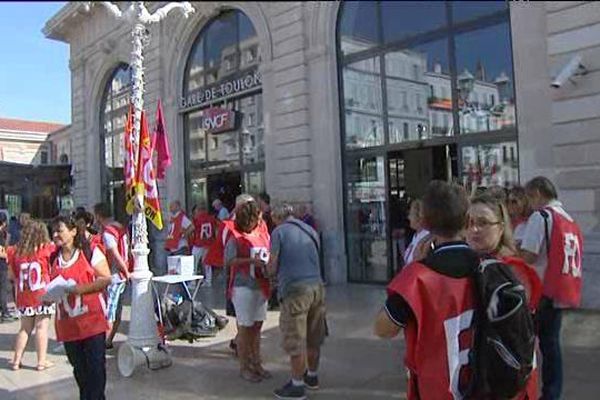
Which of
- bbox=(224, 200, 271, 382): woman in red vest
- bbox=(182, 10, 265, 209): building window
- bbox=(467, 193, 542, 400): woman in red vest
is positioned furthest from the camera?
bbox=(182, 10, 265, 209): building window

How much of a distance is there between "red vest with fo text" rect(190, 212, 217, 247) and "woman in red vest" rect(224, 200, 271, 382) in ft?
21.2

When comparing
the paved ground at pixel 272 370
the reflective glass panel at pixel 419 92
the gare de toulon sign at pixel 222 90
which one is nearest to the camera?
the paved ground at pixel 272 370

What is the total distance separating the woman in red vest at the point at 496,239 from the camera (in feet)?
8.90

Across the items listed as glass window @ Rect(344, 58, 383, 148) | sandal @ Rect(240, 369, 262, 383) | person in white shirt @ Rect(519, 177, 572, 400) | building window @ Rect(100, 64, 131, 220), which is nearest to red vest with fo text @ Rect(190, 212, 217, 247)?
glass window @ Rect(344, 58, 383, 148)

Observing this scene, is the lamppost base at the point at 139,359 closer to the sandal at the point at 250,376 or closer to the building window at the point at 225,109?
the sandal at the point at 250,376

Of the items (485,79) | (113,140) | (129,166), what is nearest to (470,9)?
(485,79)

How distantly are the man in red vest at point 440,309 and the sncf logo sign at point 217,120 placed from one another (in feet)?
41.7

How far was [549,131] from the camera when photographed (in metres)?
8.55

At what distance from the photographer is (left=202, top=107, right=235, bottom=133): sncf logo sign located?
1487 cm

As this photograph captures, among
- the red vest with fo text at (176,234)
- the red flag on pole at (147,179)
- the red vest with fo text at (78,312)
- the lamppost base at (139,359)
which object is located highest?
the red flag on pole at (147,179)

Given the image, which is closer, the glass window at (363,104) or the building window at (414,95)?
the building window at (414,95)

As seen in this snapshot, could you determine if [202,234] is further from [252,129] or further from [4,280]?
[4,280]

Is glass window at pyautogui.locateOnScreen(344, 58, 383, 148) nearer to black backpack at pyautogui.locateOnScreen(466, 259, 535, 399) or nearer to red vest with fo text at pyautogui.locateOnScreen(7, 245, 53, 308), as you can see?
red vest with fo text at pyautogui.locateOnScreen(7, 245, 53, 308)

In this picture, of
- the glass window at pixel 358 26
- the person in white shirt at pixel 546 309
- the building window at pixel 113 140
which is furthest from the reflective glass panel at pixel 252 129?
the person in white shirt at pixel 546 309
